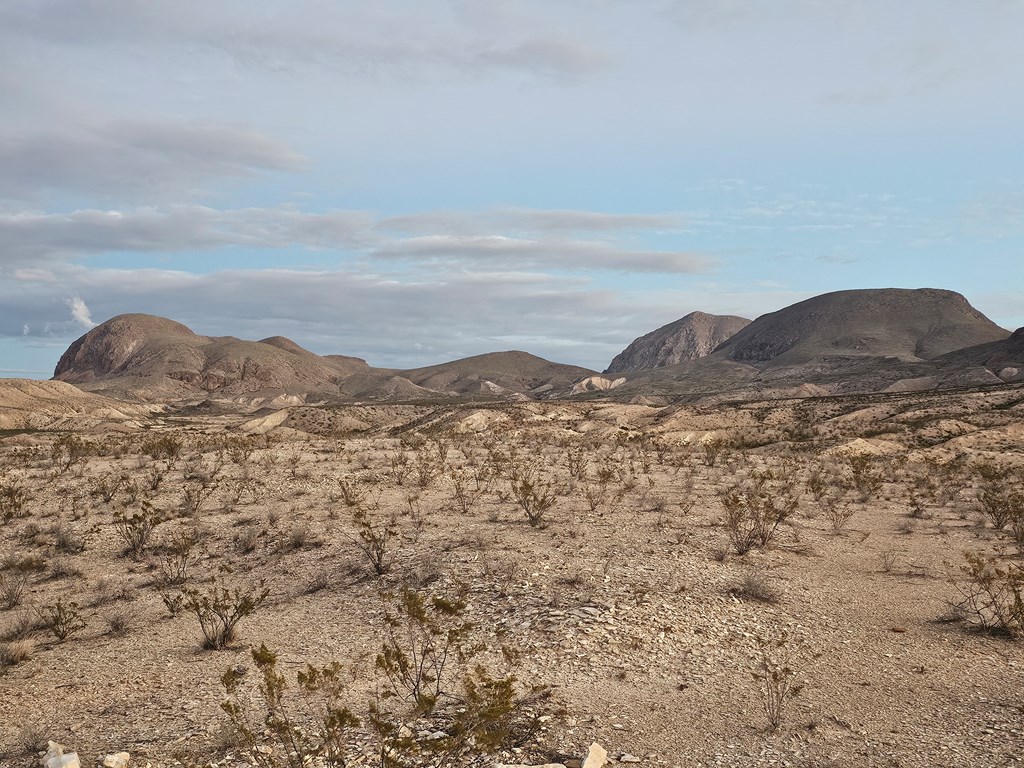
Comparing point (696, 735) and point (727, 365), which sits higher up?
point (727, 365)

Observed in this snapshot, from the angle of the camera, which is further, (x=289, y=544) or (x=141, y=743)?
(x=289, y=544)

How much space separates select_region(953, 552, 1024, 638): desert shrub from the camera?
9.09 meters

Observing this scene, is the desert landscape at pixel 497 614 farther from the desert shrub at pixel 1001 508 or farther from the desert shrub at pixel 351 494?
the desert shrub at pixel 351 494

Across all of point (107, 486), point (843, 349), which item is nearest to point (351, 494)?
point (107, 486)

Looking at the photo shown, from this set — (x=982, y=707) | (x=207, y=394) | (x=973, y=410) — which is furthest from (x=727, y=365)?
(x=982, y=707)

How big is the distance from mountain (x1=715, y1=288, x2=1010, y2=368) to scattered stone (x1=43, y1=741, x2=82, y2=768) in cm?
15608

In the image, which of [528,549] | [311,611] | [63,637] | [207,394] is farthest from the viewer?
[207,394]

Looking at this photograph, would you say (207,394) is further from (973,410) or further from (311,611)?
(311,611)

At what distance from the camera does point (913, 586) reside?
11.4 metres

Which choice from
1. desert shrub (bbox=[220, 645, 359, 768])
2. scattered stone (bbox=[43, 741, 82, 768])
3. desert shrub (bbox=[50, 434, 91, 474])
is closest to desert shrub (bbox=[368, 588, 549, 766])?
desert shrub (bbox=[220, 645, 359, 768])

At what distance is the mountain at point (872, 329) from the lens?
151250mm

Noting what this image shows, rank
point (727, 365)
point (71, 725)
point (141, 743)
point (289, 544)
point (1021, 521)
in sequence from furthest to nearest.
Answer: point (727, 365) < point (1021, 521) < point (289, 544) < point (71, 725) < point (141, 743)

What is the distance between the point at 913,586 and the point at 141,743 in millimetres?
10879

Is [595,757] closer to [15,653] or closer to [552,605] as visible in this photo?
[552,605]
